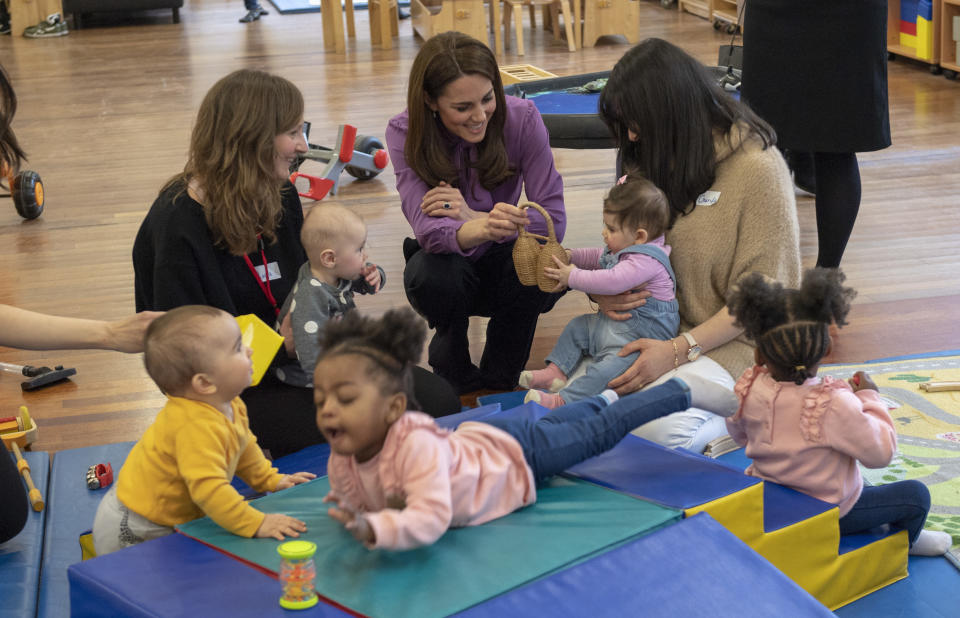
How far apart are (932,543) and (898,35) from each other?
21.9 ft

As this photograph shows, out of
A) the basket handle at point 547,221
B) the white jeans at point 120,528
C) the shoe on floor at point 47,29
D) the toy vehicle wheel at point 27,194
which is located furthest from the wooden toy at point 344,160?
the shoe on floor at point 47,29

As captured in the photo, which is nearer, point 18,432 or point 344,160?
point 18,432

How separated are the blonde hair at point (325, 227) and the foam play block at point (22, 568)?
841 millimetres

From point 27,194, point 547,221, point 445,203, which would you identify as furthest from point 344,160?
point 547,221

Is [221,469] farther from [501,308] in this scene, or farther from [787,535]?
[501,308]

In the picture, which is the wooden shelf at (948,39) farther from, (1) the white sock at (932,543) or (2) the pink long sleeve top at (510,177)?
(1) the white sock at (932,543)

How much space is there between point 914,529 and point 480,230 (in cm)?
136

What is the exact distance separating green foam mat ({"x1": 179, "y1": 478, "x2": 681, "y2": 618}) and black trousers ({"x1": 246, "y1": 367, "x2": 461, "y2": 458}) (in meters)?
0.61

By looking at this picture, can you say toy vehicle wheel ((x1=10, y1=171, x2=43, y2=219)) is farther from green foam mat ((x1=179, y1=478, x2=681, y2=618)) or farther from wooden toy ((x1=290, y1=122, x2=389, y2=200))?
green foam mat ((x1=179, y1=478, x2=681, y2=618))

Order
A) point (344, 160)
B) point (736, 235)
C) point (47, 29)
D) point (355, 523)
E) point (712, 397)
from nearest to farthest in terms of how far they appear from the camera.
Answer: point (355, 523)
point (712, 397)
point (736, 235)
point (344, 160)
point (47, 29)

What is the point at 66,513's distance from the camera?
2588 mm

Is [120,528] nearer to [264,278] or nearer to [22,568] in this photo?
[22,568]

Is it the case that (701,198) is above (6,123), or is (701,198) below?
below

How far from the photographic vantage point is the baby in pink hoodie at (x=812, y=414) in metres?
2.05
